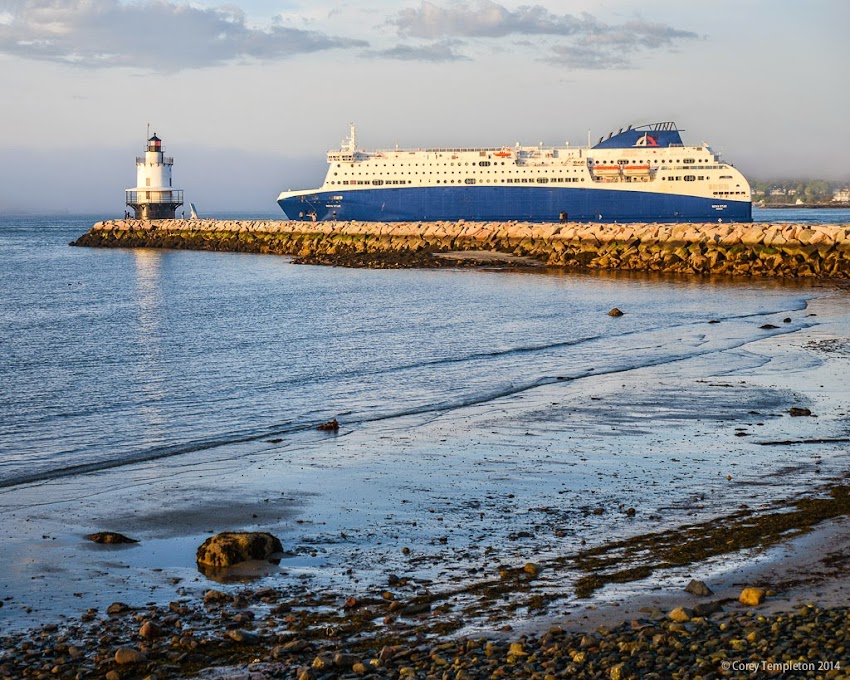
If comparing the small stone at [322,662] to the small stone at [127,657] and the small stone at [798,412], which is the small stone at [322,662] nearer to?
the small stone at [127,657]

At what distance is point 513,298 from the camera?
1155 inches

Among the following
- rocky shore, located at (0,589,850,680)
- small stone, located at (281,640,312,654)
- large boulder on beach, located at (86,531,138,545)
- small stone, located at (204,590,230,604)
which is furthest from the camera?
large boulder on beach, located at (86,531,138,545)

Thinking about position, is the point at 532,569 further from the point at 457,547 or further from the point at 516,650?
the point at 516,650

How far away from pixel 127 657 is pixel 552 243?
134 ft

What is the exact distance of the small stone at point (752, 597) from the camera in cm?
603

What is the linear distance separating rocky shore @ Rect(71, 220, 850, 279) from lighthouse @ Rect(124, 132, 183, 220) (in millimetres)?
2422

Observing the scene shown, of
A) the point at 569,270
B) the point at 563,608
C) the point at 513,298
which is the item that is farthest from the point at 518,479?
the point at 569,270

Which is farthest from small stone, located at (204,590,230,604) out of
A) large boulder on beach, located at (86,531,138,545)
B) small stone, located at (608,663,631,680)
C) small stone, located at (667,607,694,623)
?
small stone, located at (667,607,694,623)

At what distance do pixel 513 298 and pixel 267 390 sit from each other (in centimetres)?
1519

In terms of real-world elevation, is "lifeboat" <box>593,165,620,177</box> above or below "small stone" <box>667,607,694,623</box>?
above

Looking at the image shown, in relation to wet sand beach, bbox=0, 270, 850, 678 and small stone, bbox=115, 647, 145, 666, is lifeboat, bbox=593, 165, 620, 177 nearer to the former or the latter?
wet sand beach, bbox=0, 270, 850, 678

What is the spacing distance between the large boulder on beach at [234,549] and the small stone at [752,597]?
3.17 metres

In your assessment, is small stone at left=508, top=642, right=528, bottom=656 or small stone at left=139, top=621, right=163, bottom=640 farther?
small stone at left=139, top=621, right=163, bottom=640

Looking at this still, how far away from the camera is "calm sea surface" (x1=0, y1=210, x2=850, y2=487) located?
12609 millimetres
